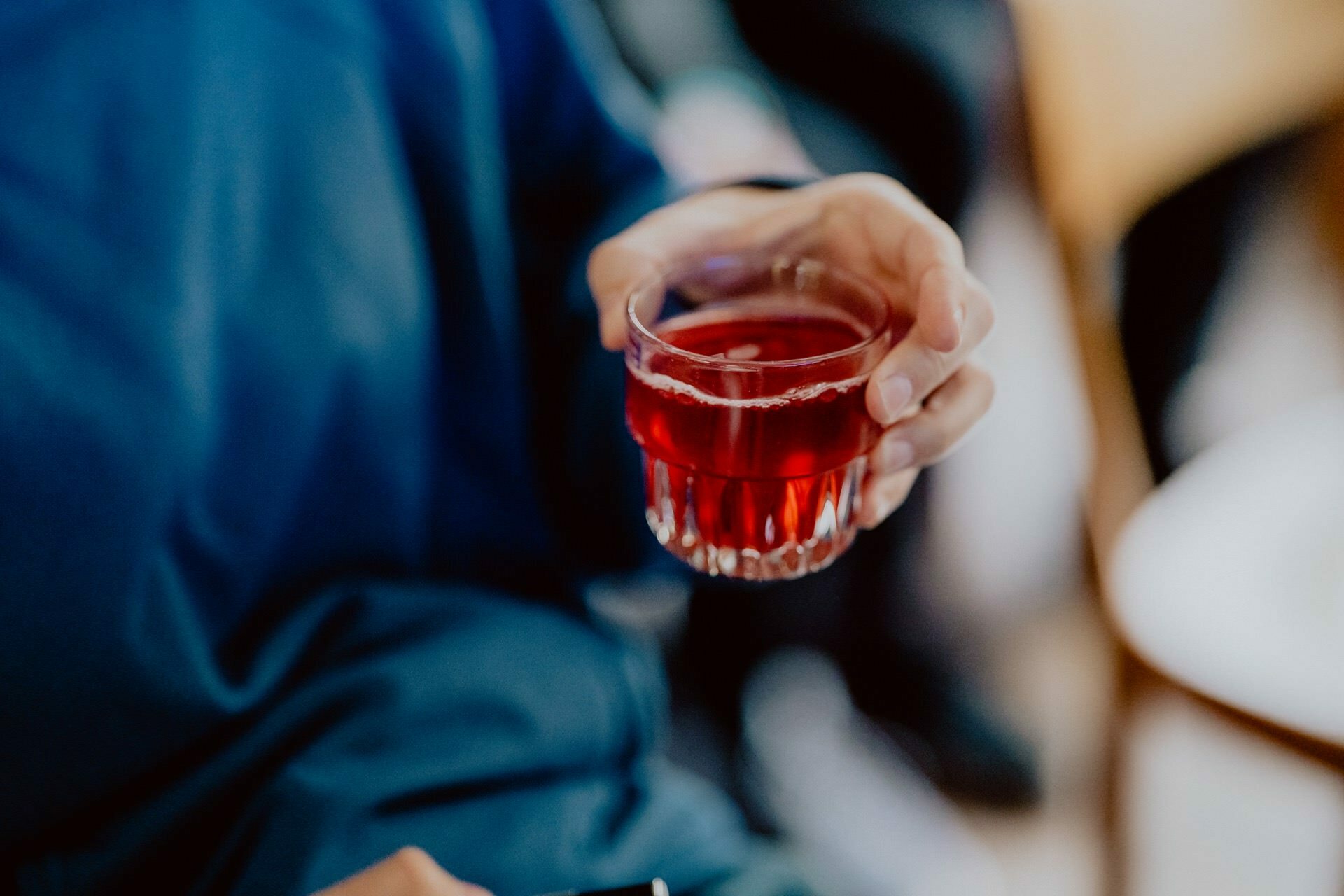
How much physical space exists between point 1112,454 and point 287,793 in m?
1.41

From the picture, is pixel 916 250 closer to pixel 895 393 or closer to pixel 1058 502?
pixel 895 393

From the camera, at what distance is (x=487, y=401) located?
0.96 m

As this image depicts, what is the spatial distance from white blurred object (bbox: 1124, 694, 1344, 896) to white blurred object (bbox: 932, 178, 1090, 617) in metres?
0.34

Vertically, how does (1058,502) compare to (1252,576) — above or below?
below

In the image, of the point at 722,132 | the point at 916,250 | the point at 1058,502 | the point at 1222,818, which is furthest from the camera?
the point at 1058,502

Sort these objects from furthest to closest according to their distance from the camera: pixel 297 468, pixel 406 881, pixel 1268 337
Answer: pixel 1268 337 → pixel 297 468 → pixel 406 881

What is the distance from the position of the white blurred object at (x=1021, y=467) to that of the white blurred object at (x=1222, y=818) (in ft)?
1.11

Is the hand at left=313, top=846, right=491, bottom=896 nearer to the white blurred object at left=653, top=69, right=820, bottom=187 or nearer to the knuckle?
the knuckle

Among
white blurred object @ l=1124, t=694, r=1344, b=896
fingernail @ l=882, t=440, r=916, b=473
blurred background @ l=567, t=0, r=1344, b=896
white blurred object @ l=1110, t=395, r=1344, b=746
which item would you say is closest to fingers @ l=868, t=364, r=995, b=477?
fingernail @ l=882, t=440, r=916, b=473

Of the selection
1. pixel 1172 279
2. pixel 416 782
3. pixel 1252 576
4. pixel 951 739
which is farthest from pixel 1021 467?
pixel 416 782

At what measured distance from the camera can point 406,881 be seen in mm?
632

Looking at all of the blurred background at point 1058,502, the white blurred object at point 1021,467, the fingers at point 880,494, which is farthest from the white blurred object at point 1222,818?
the fingers at point 880,494

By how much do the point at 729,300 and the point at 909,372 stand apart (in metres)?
0.20

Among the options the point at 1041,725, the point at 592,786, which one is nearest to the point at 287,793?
the point at 592,786
